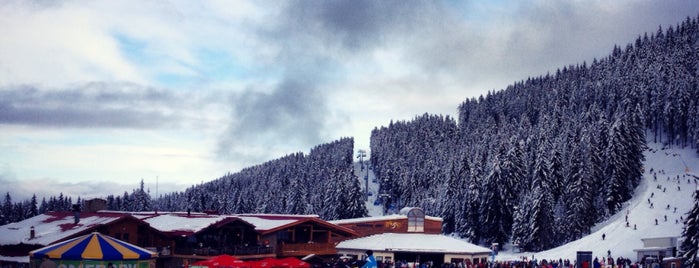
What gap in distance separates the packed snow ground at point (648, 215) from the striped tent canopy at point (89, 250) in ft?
120

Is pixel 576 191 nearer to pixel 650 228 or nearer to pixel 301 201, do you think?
pixel 650 228

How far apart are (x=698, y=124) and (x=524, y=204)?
4137cm

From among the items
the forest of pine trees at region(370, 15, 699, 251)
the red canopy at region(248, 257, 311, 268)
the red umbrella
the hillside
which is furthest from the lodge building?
the forest of pine trees at region(370, 15, 699, 251)

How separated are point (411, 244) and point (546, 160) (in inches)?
1040

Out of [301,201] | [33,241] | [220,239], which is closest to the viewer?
[33,241]

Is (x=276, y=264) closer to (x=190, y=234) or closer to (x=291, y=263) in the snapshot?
Result: (x=291, y=263)

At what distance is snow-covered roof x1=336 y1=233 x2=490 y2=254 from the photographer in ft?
200

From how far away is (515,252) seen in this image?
7725 centimetres

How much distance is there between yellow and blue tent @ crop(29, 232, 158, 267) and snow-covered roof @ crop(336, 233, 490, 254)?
28.0m

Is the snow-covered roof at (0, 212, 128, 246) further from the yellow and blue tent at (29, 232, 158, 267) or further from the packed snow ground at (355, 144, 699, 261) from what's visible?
the packed snow ground at (355, 144, 699, 261)

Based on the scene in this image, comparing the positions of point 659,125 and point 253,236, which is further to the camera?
point 659,125

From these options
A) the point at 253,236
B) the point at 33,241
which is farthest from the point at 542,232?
the point at 33,241

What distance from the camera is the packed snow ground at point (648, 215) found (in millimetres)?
61625

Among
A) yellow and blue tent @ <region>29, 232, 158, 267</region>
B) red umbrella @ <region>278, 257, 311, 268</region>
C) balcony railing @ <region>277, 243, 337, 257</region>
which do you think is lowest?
balcony railing @ <region>277, 243, 337, 257</region>
